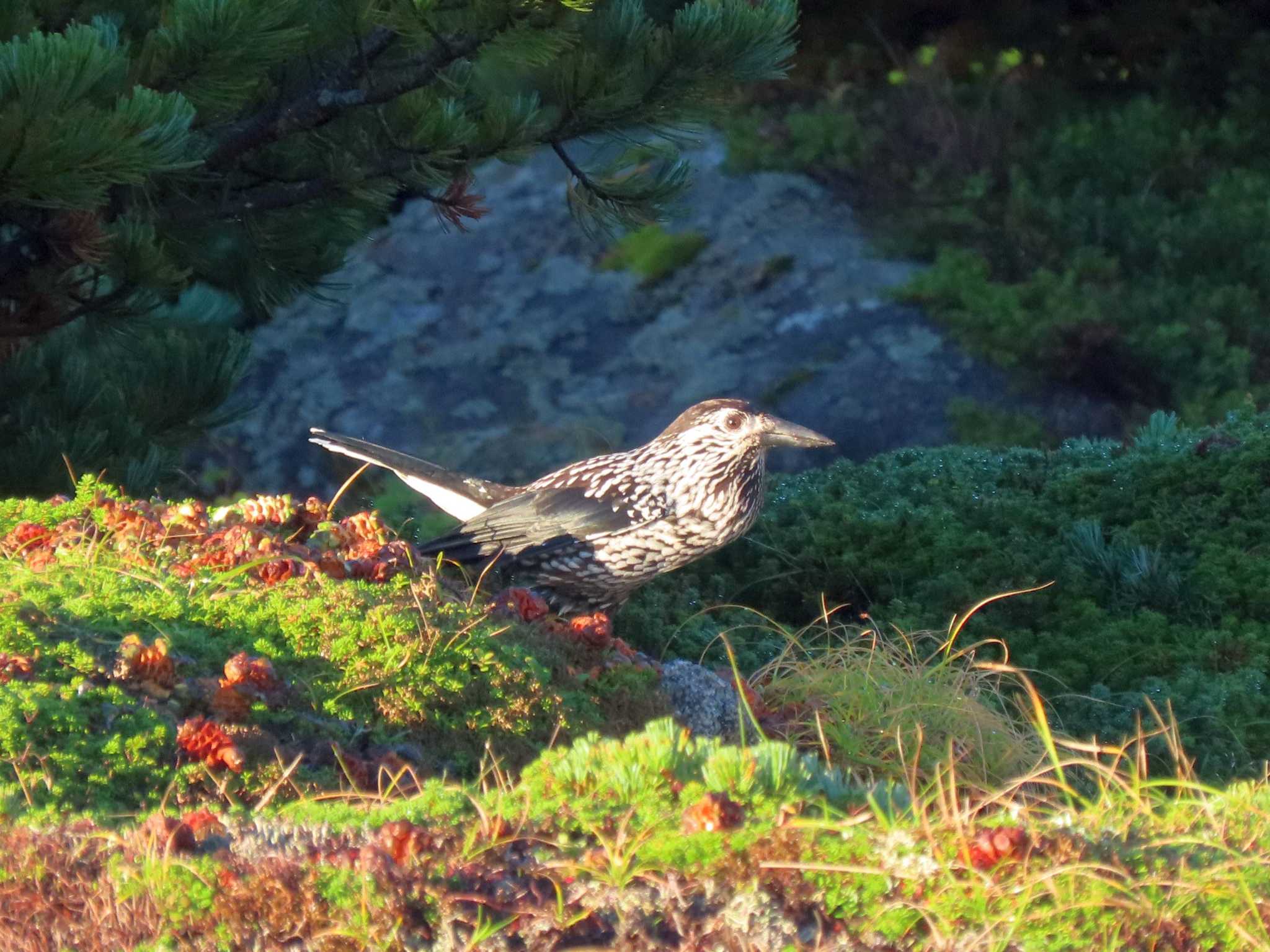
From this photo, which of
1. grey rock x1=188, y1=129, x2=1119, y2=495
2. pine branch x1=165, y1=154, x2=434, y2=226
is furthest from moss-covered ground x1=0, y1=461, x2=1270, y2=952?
grey rock x1=188, y1=129, x2=1119, y2=495

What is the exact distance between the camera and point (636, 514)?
16.9 feet

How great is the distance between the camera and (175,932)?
2.56m

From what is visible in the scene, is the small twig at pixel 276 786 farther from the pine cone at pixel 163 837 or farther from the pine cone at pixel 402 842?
the pine cone at pixel 402 842

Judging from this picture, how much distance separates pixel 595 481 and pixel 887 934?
10.0 feet

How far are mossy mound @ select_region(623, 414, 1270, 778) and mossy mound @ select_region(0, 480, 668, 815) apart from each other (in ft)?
5.72

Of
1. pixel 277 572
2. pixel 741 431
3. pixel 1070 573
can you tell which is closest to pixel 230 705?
pixel 277 572

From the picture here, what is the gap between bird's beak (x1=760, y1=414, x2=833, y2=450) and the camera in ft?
17.1

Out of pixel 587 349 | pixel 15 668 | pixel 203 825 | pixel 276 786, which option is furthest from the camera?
pixel 587 349

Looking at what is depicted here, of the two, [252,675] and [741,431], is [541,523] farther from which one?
[252,675]

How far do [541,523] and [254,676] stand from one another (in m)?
1.86

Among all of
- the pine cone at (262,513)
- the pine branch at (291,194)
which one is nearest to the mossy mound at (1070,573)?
the pine cone at (262,513)

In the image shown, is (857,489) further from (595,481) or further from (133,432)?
(133,432)

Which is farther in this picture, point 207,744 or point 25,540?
point 25,540

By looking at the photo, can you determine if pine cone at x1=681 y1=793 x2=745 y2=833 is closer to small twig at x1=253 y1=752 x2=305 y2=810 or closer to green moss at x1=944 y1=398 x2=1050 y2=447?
small twig at x1=253 y1=752 x2=305 y2=810
